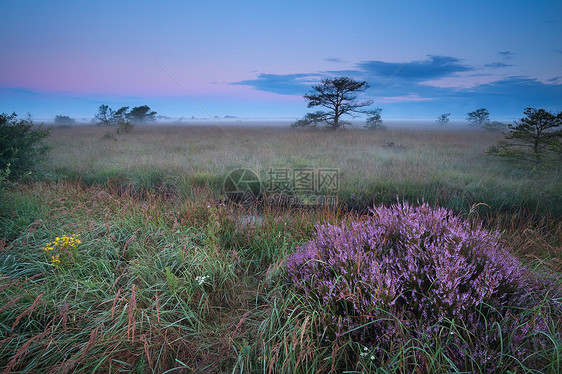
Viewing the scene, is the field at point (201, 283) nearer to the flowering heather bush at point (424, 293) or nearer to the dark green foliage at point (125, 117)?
the flowering heather bush at point (424, 293)

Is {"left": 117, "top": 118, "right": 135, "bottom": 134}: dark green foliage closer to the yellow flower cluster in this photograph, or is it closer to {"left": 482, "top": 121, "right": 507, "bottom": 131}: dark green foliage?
the yellow flower cluster

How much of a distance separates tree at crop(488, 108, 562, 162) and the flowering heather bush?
8.45m

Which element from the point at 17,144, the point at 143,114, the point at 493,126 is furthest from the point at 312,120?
the point at 143,114

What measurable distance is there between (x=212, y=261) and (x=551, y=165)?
9.80m

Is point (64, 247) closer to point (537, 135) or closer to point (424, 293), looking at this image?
point (424, 293)

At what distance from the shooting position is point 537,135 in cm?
902

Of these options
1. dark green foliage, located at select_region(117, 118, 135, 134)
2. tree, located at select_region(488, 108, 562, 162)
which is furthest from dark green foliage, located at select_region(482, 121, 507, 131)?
dark green foliage, located at select_region(117, 118, 135, 134)

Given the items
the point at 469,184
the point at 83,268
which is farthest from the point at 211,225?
the point at 469,184

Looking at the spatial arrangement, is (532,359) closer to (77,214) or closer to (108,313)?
(108,313)

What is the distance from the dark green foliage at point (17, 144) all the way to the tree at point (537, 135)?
1464cm

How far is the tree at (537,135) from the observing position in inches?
340

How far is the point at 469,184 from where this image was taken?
24.0 ft

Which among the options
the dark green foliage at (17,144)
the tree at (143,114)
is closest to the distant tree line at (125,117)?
the tree at (143,114)

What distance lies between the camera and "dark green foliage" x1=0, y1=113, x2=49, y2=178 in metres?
7.58
